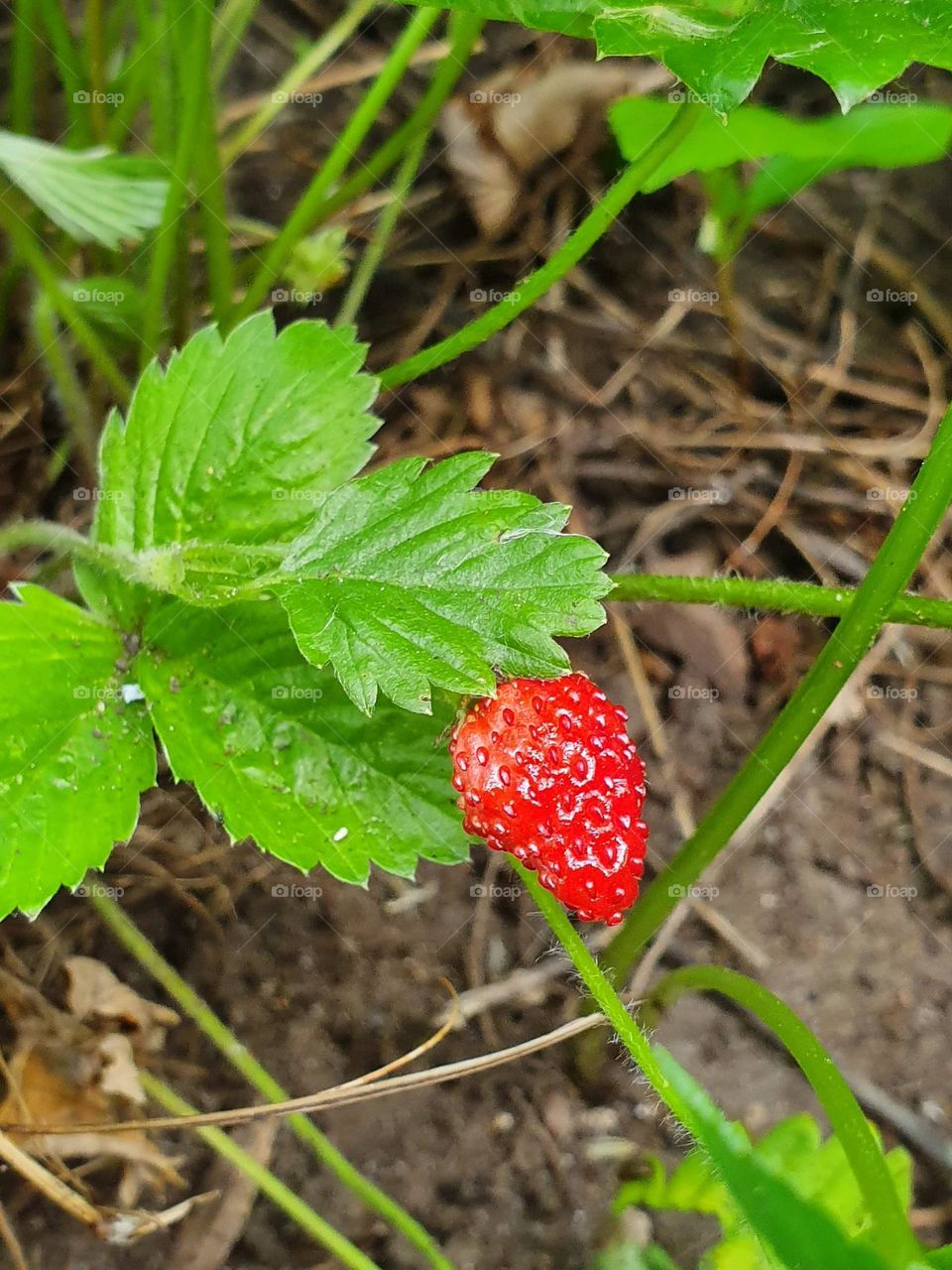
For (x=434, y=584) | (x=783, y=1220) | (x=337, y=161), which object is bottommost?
(x=783, y=1220)

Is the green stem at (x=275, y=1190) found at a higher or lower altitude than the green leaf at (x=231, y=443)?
lower

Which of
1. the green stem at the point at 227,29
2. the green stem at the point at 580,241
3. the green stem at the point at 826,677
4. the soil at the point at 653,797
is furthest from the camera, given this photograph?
the green stem at the point at 227,29

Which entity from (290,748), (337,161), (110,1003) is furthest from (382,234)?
(110,1003)

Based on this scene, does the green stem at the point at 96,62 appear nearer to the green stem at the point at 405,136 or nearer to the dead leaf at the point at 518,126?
the green stem at the point at 405,136

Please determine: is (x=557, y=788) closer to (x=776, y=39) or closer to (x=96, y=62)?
(x=776, y=39)

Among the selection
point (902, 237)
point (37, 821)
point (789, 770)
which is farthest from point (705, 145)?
point (37, 821)

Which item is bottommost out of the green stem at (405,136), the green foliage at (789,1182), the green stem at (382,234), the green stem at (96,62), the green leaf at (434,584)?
the green foliage at (789,1182)

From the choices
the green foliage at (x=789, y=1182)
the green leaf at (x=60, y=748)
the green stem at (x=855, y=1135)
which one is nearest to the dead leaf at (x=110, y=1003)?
the green leaf at (x=60, y=748)

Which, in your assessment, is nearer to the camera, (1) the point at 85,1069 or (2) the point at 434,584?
(2) the point at 434,584
